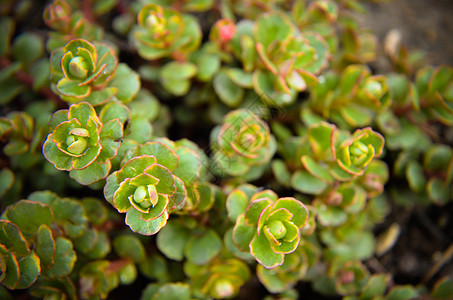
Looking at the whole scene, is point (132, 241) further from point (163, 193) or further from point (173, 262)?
point (163, 193)

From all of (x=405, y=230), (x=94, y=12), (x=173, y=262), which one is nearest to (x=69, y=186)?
(x=173, y=262)

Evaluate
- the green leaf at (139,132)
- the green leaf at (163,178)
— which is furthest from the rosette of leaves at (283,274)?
the green leaf at (139,132)

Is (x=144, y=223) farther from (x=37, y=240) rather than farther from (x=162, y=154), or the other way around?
(x=37, y=240)

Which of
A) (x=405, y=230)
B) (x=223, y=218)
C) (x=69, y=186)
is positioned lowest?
(x=405, y=230)

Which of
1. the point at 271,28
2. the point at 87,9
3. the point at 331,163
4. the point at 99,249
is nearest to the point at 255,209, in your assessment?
the point at 331,163

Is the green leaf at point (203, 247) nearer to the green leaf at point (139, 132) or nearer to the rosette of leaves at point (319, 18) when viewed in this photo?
the green leaf at point (139, 132)

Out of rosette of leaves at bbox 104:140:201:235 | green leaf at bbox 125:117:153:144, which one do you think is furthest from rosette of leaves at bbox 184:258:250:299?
green leaf at bbox 125:117:153:144

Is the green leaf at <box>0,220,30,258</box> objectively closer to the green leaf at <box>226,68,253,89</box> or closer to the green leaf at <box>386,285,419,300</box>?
the green leaf at <box>226,68,253,89</box>
